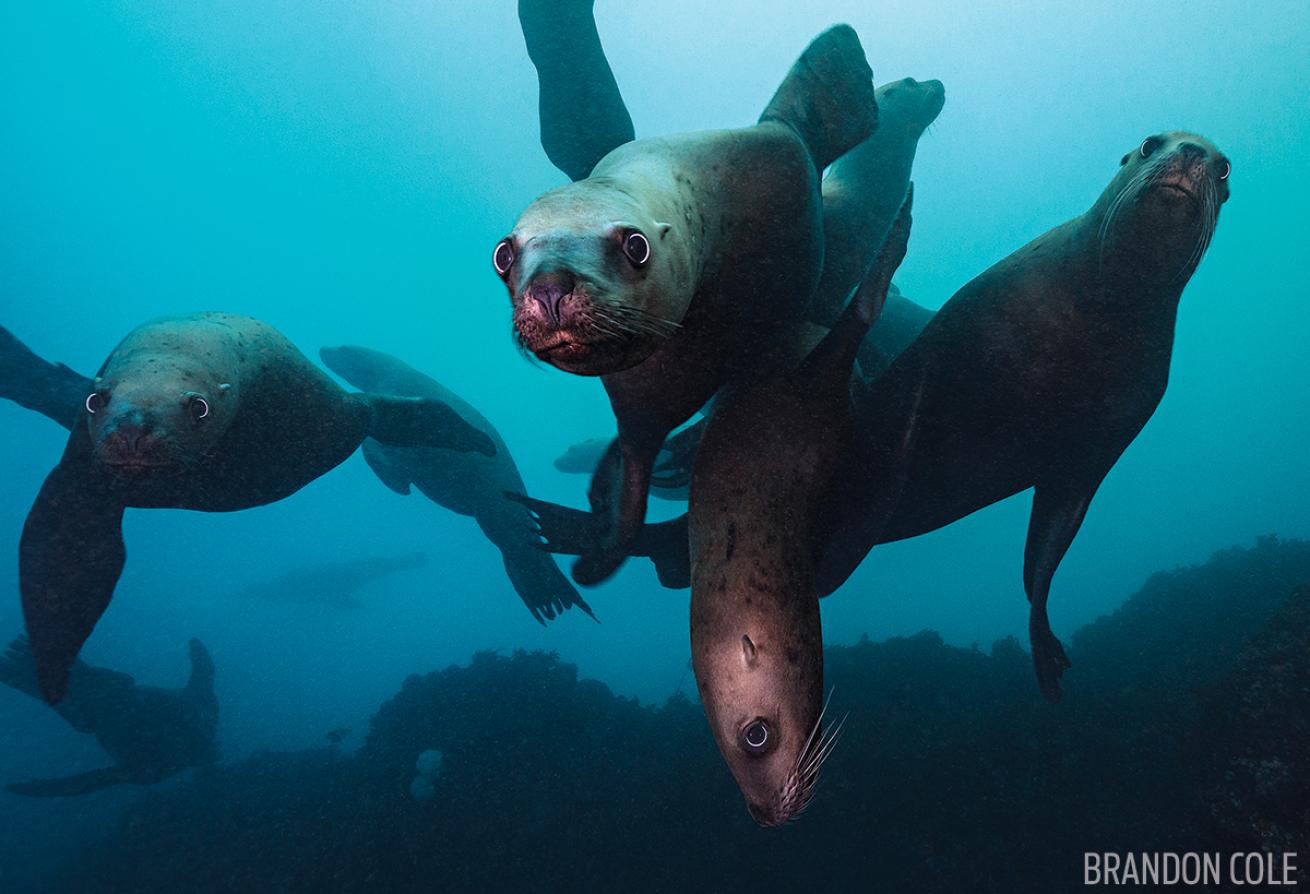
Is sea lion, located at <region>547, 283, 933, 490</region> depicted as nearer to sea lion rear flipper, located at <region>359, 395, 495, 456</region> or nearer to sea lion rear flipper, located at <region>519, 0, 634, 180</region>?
sea lion rear flipper, located at <region>359, 395, 495, 456</region>

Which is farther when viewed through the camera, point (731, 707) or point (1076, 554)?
point (1076, 554)

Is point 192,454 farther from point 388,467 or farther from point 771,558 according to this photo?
point 388,467

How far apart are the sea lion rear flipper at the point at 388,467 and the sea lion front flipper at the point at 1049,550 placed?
770 cm

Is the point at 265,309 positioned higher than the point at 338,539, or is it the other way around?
the point at 265,309

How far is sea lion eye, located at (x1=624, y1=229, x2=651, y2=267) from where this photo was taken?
155cm

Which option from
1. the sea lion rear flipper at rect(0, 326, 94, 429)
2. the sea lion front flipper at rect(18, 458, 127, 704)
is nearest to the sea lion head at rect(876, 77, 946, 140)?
the sea lion front flipper at rect(18, 458, 127, 704)

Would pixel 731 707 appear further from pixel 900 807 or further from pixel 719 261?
pixel 900 807

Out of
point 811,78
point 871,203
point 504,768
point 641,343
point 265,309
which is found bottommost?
point 504,768

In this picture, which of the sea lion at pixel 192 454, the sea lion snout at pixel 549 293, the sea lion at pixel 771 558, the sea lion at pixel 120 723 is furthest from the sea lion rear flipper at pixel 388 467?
the sea lion snout at pixel 549 293

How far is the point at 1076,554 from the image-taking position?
50719mm

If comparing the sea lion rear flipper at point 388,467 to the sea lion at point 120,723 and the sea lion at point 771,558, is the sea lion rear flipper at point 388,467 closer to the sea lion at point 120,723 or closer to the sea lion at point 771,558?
the sea lion at point 120,723

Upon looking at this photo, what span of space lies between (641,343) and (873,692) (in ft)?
29.3

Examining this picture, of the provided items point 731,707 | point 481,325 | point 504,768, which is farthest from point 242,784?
point 481,325

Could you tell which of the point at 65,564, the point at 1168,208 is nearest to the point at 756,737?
the point at 1168,208
